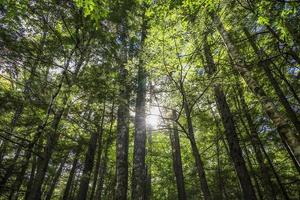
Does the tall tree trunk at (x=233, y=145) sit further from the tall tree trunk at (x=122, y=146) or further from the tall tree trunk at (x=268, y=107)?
the tall tree trunk at (x=122, y=146)

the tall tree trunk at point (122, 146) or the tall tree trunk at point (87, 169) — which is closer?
the tall tree trunk at point (122, 146)

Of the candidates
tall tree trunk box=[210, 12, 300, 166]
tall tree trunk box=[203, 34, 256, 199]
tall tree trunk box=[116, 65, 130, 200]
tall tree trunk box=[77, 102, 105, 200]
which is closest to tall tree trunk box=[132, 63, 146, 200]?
tall tree trunk box=[116, 65, 130, 200]

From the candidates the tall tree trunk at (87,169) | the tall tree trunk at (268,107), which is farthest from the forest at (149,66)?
the tall tree trunk at (87,169)

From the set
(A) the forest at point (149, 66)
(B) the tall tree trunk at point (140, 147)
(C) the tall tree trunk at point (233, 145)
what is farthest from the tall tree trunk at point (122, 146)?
(C) the tall tree trunk at point (233, 145)

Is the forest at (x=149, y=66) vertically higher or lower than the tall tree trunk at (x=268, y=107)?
higher

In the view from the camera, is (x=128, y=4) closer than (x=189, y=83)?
No

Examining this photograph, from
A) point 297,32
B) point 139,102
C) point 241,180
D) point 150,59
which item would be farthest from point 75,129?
point 297,32

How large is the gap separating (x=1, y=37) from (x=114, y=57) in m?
3.80

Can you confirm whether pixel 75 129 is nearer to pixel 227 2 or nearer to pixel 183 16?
pixel 183 16

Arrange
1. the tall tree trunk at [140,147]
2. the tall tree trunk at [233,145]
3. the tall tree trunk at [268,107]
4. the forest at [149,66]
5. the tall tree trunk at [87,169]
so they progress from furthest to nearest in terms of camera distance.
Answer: the tall tree trunk at [87,169] → the tall tree trunk at [140,147] → the tall tree trunk at [233,145] → the forest at [149,66] → the tall tree trunk at [268,107]

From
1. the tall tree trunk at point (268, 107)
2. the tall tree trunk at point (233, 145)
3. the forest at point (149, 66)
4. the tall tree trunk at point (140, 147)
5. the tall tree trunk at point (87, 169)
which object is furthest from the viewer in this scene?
the tall tree trunk at point (87, 169)

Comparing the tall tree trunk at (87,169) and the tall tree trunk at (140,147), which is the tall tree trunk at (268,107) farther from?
the tall tree trunk at (87,169)

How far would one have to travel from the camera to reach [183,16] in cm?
569

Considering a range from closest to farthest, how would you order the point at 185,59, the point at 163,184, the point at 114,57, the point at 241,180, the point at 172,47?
1. the point at 172,47
2. the point at 185,59
3. the point at 241,180
4. the point at 114,57
5. the point at 163,184
